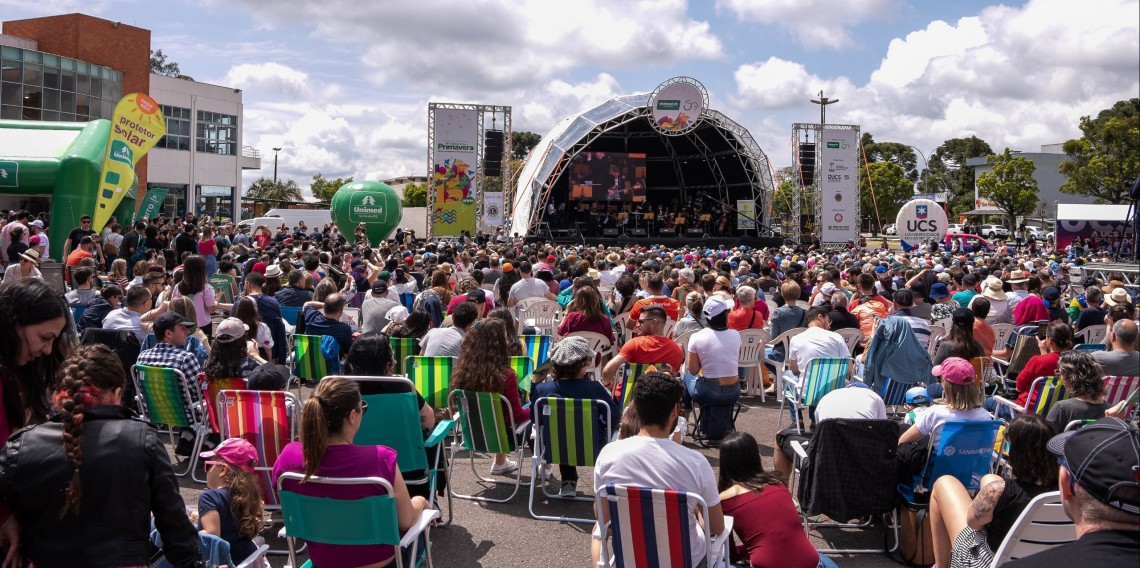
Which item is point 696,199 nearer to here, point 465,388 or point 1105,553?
point 465,388

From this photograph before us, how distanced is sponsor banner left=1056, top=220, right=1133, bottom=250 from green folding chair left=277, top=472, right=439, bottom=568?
31.5 meters

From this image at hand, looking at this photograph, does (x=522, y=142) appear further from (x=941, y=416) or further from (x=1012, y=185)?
(x=941, y=416)

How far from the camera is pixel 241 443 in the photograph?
359cm

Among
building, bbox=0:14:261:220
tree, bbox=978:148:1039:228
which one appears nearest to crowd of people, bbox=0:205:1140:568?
building, bbox=0:14:261:220

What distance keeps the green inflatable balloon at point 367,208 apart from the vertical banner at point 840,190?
546 inches

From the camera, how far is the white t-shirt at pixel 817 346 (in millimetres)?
6566

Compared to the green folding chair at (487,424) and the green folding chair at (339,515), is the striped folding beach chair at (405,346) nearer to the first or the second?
the green folding chair at (487,424)

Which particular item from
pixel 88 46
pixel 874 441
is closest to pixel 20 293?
pixel 874 441

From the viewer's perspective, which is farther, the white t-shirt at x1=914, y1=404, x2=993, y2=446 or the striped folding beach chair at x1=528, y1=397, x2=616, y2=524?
the striped folding beach chair at x1=528, y1=397, x2=616, y2=524

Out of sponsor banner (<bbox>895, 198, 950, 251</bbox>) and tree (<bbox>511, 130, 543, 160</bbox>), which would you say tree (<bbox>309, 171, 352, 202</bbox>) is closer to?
tree (<bbox>511, 130, 543, 160</bbox>)

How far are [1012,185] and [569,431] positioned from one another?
51851mm

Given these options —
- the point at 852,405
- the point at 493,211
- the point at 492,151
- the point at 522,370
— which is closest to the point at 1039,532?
the point at 852,405

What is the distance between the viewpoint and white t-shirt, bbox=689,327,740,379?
20.8 ft

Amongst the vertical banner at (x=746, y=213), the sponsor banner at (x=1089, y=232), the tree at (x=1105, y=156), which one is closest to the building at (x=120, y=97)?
the vertical banner at (x=746, y=213)
